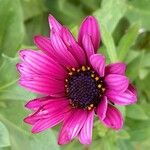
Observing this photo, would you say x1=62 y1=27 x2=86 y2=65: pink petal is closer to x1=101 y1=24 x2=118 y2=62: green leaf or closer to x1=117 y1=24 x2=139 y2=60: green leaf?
x1=101 y1=24 x2=118 y2=62: green leaf

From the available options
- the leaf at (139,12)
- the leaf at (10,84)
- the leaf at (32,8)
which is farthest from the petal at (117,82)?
the leaf at (32,8)

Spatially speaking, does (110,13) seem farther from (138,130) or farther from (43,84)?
(43,84)

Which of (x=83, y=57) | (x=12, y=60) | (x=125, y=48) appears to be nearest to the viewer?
(x=83, y=57)

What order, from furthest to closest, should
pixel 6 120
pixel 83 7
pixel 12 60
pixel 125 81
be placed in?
pixel 83 7 < pixel 6 120 < pixel 12 60 < pixel 125 81

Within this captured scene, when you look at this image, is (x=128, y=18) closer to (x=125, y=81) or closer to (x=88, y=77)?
(x=88, y=77)

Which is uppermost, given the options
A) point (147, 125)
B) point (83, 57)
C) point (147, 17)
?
point (83, 57)

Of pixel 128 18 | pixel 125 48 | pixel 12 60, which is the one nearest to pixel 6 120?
pixel 12 60

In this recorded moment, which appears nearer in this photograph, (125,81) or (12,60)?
(125,81)

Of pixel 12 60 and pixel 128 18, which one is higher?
pixel 12 60
